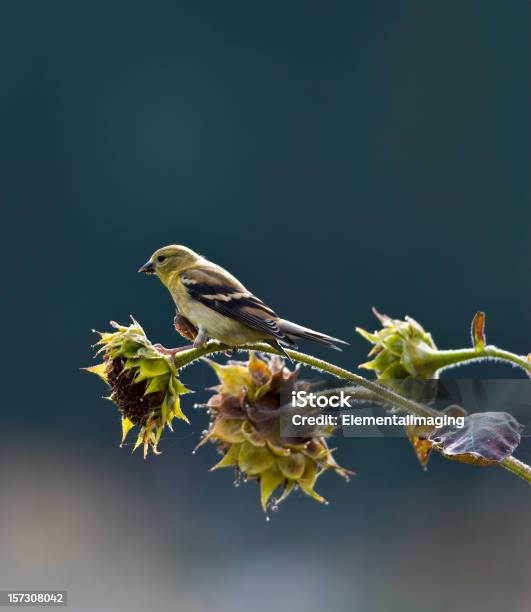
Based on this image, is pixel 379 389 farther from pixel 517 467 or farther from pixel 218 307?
pixel 218 307

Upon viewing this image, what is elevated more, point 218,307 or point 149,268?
point 149,268

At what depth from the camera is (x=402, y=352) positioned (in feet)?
5.71

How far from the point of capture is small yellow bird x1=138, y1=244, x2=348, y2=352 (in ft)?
5.49

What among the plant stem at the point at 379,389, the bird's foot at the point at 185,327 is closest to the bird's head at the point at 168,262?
the bird's foot at the point at 185,327

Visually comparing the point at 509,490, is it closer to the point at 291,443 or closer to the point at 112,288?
the point at 112,288

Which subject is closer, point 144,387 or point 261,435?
point 261,435

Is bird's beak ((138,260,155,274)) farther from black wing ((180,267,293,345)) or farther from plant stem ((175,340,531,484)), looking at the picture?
plant stem ((175,340,531,484))

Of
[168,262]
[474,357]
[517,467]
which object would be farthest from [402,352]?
[168,262]

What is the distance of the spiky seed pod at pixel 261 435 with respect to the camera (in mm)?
1467

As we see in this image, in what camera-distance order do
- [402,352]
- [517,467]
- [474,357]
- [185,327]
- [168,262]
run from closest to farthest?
[517,467]
[474,357]
[402,352]
[185,327]
[168,262]

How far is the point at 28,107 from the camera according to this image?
14.9 meters

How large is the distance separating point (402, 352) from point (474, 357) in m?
0.18

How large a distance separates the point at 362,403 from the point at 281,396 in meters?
0.15

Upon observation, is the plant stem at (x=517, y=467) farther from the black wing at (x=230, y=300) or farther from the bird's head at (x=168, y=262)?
the bird's head at (x=168, y=262)
